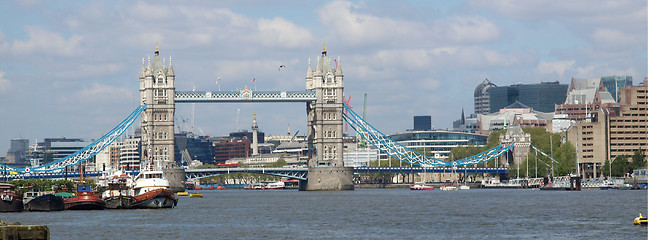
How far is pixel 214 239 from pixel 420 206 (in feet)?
147

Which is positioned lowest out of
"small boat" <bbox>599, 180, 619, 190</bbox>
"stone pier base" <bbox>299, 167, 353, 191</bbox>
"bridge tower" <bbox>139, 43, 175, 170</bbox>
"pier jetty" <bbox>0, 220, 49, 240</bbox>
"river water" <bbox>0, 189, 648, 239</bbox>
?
"river water" <bbox>0, 189, 648, 239</bbox>

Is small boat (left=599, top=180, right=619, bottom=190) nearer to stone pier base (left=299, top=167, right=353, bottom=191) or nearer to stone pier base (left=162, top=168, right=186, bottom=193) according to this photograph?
stone pier base (left=299, top=167, right=353, bottom=191)

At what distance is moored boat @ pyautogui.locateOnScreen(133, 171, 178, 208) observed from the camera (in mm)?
106438

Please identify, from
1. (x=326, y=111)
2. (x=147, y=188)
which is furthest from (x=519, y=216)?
(x=326, y=111)

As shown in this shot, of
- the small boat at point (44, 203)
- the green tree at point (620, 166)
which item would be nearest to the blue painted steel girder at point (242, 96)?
the green tree at point (620, 166)

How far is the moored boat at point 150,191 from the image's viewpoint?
106438mm

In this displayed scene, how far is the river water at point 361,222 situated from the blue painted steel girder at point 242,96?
7841 centimetres

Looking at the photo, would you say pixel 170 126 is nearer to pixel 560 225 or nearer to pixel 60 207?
pixel 60 207

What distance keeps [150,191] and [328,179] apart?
288 ft

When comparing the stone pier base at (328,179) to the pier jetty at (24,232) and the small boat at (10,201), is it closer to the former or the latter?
the small boat at (10,201)

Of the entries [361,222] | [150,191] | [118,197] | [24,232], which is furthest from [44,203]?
[24,232]

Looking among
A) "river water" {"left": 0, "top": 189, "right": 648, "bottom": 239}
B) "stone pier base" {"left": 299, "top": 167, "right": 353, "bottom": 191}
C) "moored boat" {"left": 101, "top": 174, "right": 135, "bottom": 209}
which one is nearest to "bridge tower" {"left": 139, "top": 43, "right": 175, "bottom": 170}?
"stone pier base" {"left": 299, "top": 167, "right": 353, "bottom": 191}

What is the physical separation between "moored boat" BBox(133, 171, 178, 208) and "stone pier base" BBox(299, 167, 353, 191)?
278ft

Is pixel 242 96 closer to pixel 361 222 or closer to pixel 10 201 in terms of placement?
pixel 10 201
